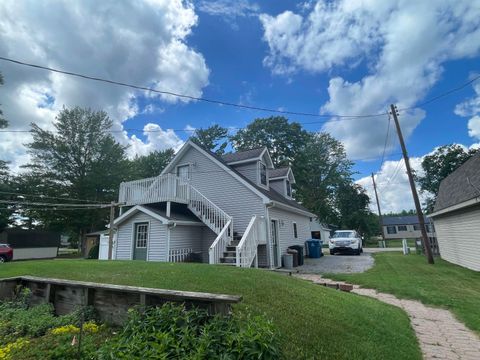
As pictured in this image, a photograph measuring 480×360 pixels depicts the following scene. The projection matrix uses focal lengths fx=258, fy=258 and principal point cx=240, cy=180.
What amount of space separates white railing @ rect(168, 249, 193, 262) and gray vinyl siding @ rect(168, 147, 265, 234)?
2.72 m

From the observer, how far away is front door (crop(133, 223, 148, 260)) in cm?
1320

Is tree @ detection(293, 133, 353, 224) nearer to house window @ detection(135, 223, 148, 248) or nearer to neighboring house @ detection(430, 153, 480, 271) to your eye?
neighboring house @ detection(430, 153, 480, 271)

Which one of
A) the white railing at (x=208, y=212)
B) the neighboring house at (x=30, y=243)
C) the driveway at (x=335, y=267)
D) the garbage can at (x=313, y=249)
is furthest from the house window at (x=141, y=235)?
the neighboring house at (x=30, y=243)

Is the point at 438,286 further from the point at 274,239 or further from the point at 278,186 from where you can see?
the point at 278,186

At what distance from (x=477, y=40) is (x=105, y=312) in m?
13.7

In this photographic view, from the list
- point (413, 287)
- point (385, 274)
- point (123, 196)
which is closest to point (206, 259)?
point (123, 196)

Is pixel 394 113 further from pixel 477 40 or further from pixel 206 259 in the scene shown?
pixel 206 259

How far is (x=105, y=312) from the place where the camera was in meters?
4.32

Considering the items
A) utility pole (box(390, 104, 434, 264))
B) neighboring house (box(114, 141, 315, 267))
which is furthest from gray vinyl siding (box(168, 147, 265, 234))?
utility pole (box(390, 104, 434, 264))

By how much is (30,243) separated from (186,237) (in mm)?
26958

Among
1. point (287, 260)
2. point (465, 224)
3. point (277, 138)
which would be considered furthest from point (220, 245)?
point (277, 138)

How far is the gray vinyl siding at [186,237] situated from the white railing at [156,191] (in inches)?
58.9

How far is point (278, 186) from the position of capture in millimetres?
20047

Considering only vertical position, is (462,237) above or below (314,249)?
above
